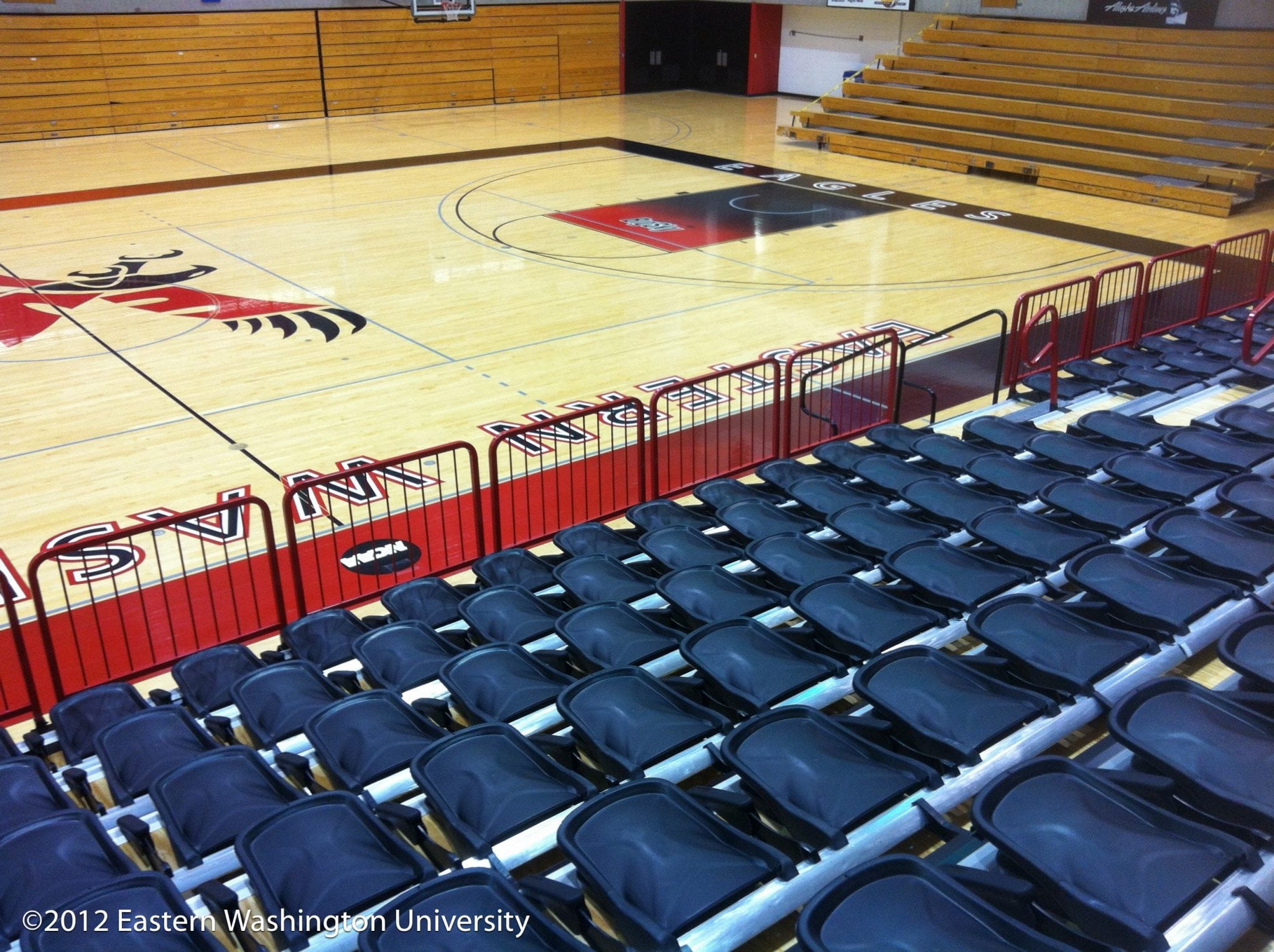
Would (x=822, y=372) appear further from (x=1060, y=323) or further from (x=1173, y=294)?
(x=1173, y=294)

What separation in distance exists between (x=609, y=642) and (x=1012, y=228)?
13.1 m

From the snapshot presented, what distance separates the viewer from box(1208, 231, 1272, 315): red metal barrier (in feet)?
38.3

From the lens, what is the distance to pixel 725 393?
32.6 ft

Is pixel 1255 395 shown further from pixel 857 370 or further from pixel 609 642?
pixel 609 642

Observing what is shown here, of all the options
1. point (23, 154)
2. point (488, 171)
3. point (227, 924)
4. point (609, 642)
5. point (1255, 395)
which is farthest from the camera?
point (23, 154)

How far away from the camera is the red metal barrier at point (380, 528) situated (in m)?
6.33

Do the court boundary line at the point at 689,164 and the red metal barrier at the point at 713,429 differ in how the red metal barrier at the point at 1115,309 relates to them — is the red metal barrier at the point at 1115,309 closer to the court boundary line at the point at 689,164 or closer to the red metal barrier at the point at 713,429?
the court boundary line at the point at 689,164

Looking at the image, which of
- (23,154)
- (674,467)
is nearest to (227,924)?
(674,467)

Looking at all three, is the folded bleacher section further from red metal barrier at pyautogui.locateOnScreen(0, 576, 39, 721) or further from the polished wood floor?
the polished wood floor

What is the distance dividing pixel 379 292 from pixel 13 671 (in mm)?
7691

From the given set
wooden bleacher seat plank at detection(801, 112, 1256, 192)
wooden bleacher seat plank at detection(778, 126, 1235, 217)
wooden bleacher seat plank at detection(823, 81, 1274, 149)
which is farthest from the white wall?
wooden bleacher seat plank at detection(778, 126, 1235, 217)

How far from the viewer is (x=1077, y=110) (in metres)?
19.5

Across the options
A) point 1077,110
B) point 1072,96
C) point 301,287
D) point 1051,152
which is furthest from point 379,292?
point 1072,96

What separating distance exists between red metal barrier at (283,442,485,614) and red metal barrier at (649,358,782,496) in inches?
54.0
